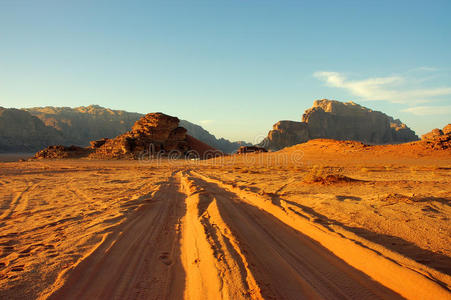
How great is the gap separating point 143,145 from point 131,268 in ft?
136

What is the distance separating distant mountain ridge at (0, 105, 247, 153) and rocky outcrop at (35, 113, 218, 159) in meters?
30.3

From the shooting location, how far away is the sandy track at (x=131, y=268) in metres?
2.49

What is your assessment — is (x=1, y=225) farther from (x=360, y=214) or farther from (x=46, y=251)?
(x=360, y=214)

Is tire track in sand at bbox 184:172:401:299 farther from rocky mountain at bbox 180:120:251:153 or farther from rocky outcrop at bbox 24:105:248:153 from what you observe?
rocky mountain at bbox 180:120:251:153

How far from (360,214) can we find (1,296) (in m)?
5.84

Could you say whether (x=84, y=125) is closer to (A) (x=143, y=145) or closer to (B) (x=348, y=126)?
(A) (x=143, y=145)

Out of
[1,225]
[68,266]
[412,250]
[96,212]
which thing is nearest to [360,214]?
[412,250]

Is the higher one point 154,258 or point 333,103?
point 333,103

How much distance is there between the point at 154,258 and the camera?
11.1 feet

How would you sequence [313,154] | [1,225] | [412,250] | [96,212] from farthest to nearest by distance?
1. [313,154]
2. [96,212]
3. [1,225]
4. [412,250]

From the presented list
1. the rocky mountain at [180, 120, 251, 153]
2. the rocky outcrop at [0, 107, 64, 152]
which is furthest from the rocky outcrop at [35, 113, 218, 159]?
the rocky mountain at [180, 120, 251, 153]

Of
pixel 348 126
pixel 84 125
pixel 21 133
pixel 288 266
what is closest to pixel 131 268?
pixel 288 266

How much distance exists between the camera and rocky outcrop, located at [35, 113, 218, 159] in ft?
133

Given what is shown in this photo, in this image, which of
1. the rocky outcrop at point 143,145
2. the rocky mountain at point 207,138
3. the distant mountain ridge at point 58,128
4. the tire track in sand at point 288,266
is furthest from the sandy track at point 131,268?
the rocky mountain at point 207,138
